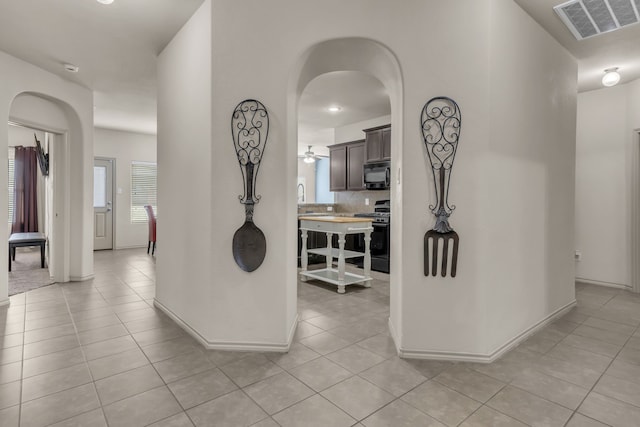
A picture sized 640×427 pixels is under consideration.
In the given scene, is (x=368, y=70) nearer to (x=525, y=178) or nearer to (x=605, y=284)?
(x=525, y=178)

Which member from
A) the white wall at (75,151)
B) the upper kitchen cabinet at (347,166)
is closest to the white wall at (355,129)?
the upper kitchen cabinet at (347,166)

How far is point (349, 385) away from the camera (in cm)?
208

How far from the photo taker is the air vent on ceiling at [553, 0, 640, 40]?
2.68m

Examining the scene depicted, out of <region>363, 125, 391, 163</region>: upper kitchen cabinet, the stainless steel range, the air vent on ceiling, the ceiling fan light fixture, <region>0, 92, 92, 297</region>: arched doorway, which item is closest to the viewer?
the air vent on ceiling

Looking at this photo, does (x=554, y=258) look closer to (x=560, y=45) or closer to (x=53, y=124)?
(x=560, y=45)

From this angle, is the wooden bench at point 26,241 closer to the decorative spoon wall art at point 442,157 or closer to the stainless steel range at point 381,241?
the stainless steel range at point 381,241

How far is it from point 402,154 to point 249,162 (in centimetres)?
111

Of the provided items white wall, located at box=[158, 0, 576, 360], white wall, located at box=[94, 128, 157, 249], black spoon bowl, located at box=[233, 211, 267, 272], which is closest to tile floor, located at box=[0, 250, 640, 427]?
white wall, located at box=[158, 0, 576, 360]

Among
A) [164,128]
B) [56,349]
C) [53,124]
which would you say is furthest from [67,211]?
[56,349]

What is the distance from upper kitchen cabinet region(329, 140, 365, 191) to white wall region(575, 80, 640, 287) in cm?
326

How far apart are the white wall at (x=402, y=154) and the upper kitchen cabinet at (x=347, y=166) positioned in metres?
3.53

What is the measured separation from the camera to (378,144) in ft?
19.1

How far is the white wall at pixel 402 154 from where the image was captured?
7.75 feet

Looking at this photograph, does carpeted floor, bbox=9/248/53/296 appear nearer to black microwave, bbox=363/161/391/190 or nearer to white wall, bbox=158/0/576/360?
white wall, bbox=158/0/576/360
